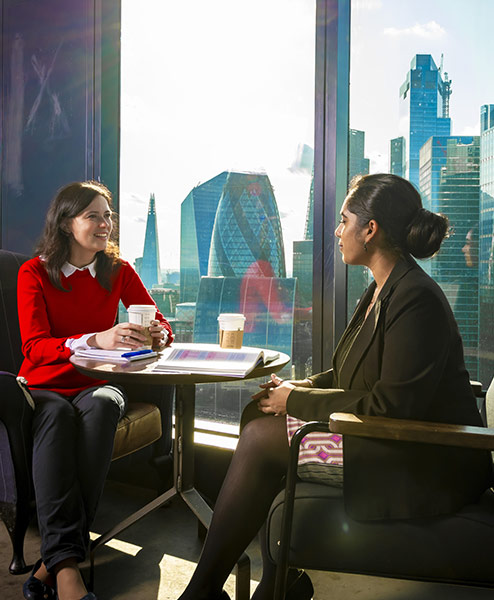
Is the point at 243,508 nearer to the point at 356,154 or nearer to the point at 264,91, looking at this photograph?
the point at 356,154

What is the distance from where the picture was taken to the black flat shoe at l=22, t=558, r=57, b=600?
1559 mm

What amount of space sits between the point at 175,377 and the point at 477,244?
1.26 metres

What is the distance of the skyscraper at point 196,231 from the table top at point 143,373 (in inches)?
37.7

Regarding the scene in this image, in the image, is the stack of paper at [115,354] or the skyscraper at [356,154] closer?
the stack of paper at [115,354]

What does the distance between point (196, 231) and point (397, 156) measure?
3.28ft

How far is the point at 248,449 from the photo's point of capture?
1396mm

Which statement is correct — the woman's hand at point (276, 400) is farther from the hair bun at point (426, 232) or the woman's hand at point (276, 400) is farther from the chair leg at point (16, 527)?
the chair leg at point (16, 527)

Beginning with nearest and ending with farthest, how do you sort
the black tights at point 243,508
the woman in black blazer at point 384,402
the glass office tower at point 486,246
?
1. the woman in black blazer at point 384,402
2. the black tights at point 243,508
3. the glass office tower at point 486,246

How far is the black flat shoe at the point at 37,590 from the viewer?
156 cm

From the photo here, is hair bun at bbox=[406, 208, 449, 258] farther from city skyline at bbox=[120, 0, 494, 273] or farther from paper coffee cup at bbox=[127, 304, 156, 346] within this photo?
paper coffee cup at bbox=[127, 304, 156, 346]

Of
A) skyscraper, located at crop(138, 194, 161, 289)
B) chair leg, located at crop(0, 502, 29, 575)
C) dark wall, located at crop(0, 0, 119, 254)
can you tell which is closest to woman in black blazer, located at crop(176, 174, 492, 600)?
chair leg, located at crop(0, 502, 29, 575)

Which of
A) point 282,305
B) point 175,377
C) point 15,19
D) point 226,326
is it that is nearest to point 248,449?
point 175,377

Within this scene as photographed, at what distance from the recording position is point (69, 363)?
1.92 m

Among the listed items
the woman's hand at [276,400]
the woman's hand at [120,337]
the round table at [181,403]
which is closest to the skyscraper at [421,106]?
the round table at [181,403]
